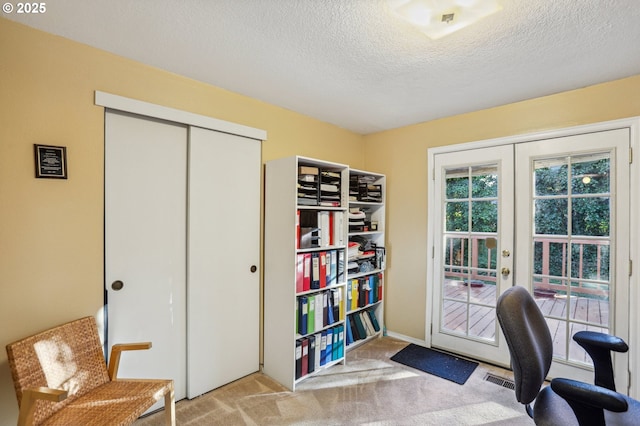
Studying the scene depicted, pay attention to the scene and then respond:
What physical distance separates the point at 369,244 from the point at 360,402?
1.61m

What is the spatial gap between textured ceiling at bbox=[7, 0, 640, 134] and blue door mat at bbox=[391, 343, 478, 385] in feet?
7.98

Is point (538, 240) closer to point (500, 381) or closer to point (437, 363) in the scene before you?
point (500, 381)

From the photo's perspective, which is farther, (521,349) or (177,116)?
(177,116)

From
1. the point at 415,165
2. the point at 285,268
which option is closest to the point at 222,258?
the point at 285,268

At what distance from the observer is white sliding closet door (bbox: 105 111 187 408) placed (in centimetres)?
191

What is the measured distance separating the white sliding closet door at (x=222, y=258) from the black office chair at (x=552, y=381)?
6.23 feet

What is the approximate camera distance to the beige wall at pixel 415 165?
251cm

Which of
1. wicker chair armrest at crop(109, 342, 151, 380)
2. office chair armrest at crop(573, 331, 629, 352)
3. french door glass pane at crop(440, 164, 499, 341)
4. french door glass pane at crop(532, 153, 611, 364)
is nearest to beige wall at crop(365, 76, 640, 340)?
french door glass pane at crop(440, 164, 499, 341)

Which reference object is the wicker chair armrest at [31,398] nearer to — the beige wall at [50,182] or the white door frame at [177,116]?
the beige wall at [50,182]

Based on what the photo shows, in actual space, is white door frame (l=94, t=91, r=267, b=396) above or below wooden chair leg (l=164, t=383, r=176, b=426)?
above

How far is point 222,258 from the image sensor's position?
2.39m

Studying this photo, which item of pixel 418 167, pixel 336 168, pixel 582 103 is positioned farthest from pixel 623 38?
pixel 336 168

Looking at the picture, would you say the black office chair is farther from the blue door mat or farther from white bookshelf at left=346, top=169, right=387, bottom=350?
white bookshelf at left=346, top=169, right=387, bottom=350

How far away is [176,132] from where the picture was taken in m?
2.18
